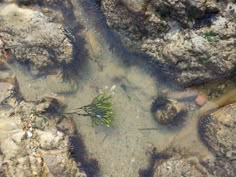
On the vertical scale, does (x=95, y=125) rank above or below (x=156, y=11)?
below

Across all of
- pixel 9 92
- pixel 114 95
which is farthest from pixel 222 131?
pixel 9 92

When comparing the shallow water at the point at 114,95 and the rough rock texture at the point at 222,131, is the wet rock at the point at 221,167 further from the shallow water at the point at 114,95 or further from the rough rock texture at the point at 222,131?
the shallow water at the point at 114,95

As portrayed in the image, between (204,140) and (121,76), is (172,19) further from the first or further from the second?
(204,140)

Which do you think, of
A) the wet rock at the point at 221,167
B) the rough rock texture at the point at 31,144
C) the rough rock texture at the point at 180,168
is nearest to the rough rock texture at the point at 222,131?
the wet rock at the point at 221,167

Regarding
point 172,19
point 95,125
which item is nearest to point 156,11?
point 172,19

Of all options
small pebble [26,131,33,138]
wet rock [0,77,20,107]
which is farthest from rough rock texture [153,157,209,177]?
wet rock [0,77,20,107]
